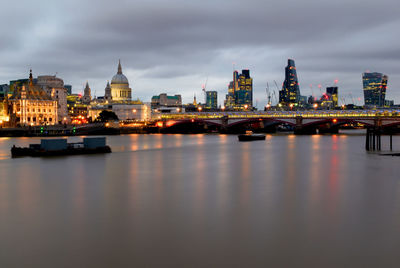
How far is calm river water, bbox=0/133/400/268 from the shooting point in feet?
41.4

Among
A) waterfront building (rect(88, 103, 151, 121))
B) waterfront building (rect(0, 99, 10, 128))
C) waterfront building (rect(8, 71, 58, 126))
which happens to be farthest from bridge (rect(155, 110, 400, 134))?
waterfront building (rect(0, 99, 10, 128))

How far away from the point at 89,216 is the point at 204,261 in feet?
24.8

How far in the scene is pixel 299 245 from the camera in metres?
13.6

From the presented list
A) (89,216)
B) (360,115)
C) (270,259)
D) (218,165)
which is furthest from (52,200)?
(360,115)

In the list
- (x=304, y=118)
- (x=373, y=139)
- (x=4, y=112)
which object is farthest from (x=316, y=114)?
(x=4, y=112)

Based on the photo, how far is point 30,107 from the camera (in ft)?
477

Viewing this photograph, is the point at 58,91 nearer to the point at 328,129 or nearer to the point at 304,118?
the point at 328,129

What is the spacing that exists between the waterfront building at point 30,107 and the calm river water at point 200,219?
396 ft

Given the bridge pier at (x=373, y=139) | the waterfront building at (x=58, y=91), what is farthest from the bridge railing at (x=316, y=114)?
the waterfront building at (x=58, y=91)

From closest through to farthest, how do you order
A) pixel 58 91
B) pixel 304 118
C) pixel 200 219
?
pixel 200 219, pixel 304 118, pixel 58 91

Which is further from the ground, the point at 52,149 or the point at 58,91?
the point at 58,91

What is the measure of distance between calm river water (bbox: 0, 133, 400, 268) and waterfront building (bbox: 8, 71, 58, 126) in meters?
121

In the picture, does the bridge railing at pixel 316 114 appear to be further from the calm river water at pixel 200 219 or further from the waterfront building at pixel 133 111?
the calm river water at pixel 200 219

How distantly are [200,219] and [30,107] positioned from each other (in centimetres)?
14315
